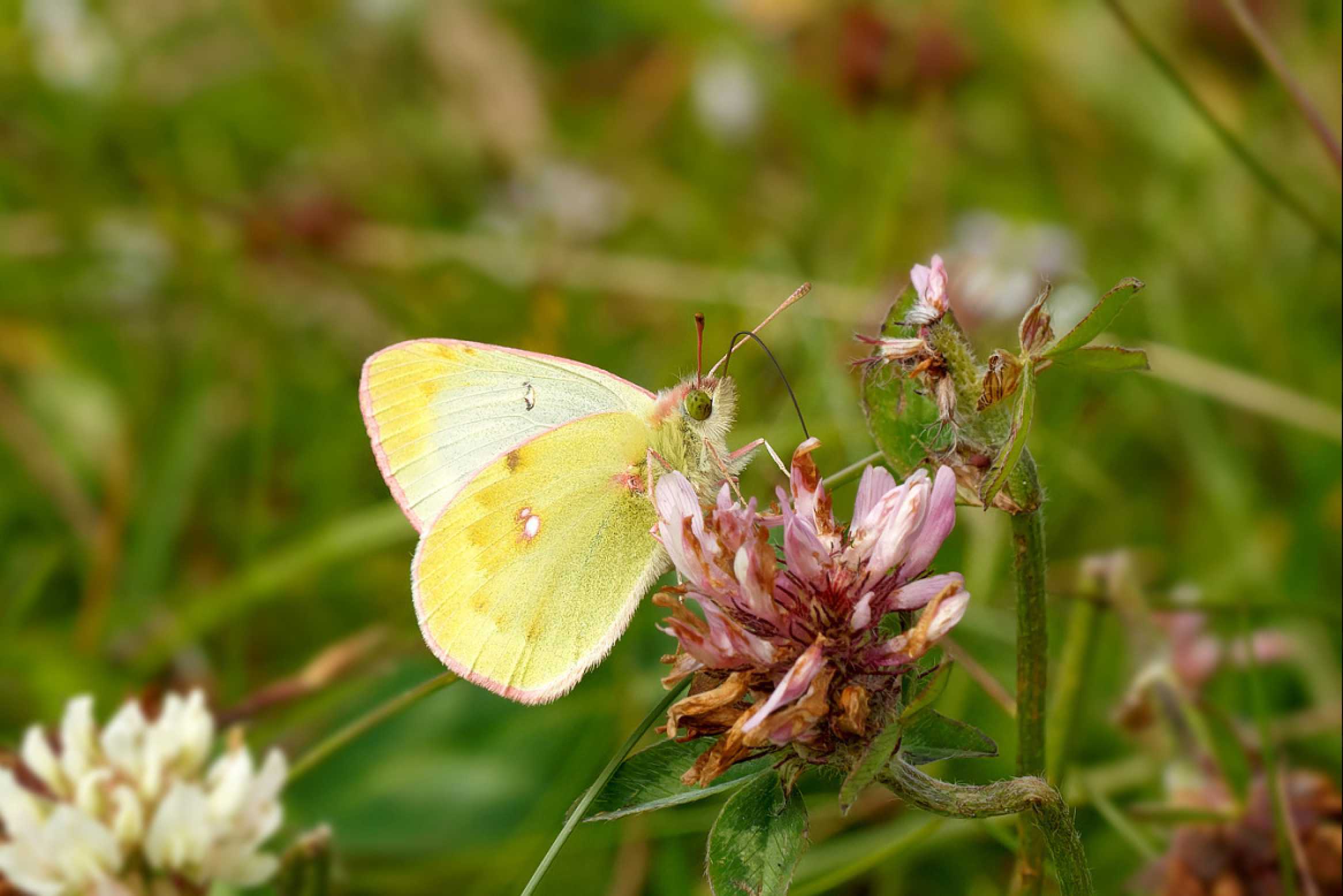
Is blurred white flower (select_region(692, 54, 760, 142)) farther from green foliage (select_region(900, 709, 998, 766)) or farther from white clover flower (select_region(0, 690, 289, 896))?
green foliage (select_region(900, 709, 998, 766))

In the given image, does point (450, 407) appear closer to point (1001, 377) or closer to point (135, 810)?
point (135, 810)

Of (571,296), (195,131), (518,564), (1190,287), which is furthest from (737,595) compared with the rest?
(195,131)

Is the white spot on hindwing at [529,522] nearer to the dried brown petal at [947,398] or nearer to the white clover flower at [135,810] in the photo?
the white clover flower at [135,810]

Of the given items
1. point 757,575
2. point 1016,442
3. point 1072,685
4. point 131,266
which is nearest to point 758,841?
point 757,575

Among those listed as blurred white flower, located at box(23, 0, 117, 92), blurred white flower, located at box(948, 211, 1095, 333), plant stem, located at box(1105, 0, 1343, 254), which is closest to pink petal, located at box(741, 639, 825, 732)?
plant stem, located at box(1105, 0, 1343, 254)

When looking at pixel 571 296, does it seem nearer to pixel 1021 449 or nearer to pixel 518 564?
pixel 518 564

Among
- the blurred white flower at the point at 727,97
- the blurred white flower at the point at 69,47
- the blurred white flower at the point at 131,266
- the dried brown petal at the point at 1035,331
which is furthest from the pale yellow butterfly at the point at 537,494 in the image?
the blurred white flower at the point at 69,47
